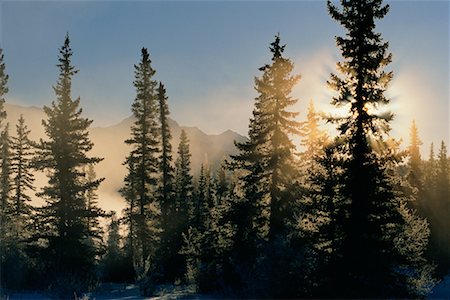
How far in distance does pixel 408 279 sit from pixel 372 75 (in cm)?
883

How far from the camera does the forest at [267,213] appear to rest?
757 inches

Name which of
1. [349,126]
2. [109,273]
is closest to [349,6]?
[349,126]

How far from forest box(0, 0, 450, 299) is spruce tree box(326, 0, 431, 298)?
49 mm

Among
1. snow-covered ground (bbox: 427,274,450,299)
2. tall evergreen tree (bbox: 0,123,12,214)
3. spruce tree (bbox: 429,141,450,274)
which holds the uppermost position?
tall evergreen tree (bbox: 0,123,12,214)

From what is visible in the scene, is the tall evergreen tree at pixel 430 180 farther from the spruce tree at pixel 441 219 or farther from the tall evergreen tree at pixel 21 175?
the tall evergreen tree at pixel 21 175

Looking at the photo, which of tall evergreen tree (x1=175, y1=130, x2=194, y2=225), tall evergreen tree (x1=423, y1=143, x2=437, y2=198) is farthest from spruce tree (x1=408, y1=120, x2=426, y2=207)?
tall evergreen tree (x1=175, y1=130, x2=194, y2=225)

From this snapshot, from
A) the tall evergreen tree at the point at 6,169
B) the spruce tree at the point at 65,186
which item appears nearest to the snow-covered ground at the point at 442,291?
the spruce tree at the point at 65,186

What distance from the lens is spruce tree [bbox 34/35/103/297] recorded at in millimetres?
28609

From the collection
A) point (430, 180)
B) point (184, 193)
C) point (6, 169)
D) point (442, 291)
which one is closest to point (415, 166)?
point (430, 180)

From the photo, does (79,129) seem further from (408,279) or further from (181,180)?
(181,180)

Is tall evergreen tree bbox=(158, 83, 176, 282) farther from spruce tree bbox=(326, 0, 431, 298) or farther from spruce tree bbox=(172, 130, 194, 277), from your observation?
spruce tree bbox=(326, 0, 431, 298)

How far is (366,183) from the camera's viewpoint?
1930cm

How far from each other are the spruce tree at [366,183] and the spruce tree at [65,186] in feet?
54.1

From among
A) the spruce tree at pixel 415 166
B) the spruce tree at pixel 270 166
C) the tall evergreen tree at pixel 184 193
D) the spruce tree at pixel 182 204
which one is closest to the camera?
the spruce tree at pixel 270 166
